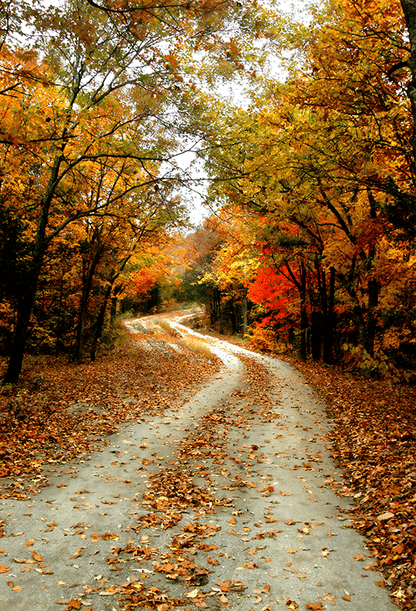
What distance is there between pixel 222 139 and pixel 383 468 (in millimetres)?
7463

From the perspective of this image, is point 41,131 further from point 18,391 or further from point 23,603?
point 23,603

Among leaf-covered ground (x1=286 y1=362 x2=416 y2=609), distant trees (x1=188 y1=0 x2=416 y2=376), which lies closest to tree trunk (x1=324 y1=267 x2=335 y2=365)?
distant trees (x1=188 y1=0 x2=416 y2=376)

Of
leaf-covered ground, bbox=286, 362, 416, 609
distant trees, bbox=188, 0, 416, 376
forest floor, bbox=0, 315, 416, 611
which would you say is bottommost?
forest floor, bbox=0, 315, 416, 611

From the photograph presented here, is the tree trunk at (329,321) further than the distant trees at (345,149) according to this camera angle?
Yes

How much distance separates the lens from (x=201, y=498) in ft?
20.6

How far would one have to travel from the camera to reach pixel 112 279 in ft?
66.4

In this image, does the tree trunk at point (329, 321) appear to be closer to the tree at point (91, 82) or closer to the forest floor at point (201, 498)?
the forest floor at point (201, 498)

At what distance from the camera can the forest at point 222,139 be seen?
7000 mm

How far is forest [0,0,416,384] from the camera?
23.0ft

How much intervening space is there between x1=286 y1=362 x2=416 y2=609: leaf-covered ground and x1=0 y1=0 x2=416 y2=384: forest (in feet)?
4.03

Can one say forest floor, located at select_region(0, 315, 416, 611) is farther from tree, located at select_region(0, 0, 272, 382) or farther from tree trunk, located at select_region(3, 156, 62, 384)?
tree, located at select_region(0, 0, 272, 382)

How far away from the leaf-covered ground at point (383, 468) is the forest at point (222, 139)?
1.23 meters

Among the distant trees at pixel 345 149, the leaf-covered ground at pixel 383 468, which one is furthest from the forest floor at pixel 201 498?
the distant trees at pixel 345 149

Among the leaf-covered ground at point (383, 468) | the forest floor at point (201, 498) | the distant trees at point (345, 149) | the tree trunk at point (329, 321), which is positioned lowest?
the forest floor at point (201, 498)
